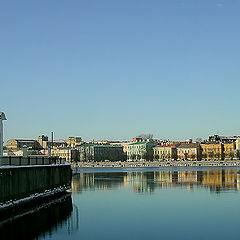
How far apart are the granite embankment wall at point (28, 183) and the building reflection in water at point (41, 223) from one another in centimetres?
119

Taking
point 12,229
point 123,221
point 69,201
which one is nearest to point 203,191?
point 69,201

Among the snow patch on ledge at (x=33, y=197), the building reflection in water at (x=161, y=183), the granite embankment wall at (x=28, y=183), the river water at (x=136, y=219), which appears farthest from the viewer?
the building reflection in water at (x=161, y=183)

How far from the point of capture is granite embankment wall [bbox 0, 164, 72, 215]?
31047 mm

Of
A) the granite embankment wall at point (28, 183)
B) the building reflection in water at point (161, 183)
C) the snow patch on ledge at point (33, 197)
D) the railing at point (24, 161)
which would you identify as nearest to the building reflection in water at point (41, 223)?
the snow patch on ledge at point (33, 197)

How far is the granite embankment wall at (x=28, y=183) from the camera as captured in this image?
31.0 metres

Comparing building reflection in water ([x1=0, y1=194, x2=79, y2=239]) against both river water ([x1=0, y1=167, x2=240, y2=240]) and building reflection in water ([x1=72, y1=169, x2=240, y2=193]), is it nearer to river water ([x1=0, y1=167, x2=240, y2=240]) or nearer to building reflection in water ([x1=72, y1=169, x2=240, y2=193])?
river water ([x1=0, y1=167, x2=240, y2=240])

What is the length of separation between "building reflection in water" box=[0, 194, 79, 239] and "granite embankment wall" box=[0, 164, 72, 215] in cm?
119

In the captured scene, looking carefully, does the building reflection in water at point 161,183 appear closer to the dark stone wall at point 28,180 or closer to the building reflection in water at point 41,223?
the dark stone wall at point 28,180

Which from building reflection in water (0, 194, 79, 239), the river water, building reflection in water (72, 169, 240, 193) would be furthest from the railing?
building reflection in water (72, 169, 240, 193)

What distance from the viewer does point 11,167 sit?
32531 millimetres

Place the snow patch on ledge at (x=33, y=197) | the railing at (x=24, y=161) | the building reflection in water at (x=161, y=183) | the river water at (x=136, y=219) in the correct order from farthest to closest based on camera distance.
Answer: the building reflection in water at (x=161, y=183) → the railing at (x=24, y=161) → the snow patch on ledge at (x=33, y=197) → the river water at (x=136, y=219)

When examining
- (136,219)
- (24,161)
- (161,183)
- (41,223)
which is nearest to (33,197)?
(24,161)

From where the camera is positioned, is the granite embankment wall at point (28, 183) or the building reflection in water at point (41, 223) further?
the granite embankment wall at point (28, 183)

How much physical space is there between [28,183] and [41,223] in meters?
7.32
